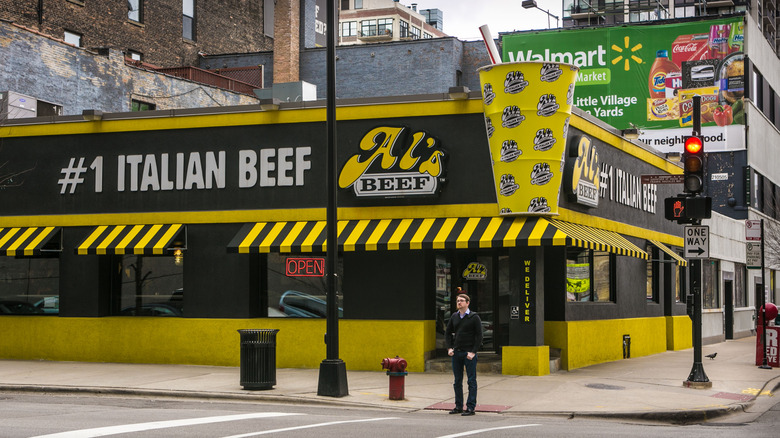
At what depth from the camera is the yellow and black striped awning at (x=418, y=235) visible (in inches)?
712

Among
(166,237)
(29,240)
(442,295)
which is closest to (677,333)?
(442,295)

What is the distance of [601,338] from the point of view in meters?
22.3

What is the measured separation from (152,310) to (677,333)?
1593 cm

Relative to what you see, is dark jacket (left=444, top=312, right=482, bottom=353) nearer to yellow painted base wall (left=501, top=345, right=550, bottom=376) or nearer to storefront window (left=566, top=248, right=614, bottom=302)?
yellow painted base wall (left=501, top=345, right=550, bottom=376)

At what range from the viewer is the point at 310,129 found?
2031cm

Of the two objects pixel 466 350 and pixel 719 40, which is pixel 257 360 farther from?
pixel 719 40

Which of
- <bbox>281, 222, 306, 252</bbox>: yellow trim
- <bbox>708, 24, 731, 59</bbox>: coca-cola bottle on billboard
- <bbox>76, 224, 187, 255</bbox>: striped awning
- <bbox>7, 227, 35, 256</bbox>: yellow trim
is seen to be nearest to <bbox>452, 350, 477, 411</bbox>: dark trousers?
<bbox>281, 222, 306, 252</bbox>: yellow trim

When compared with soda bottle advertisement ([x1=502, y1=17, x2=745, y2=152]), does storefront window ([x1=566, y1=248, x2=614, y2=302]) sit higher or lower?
lower

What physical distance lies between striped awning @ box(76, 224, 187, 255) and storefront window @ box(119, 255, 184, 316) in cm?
61

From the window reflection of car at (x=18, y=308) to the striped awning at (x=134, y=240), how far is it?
2.40m

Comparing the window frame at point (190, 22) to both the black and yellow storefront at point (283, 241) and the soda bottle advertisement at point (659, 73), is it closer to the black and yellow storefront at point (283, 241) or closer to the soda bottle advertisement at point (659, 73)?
the soda bottle advertisement at point (659, 73)

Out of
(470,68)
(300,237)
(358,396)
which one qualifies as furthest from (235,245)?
(470,68)

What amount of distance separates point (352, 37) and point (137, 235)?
3789 inches

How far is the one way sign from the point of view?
17.5 m
